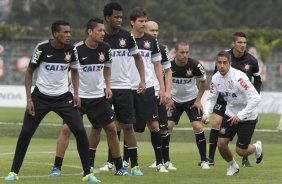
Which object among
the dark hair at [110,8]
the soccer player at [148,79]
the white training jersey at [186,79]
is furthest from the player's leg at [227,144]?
the dark hair at [110,8]

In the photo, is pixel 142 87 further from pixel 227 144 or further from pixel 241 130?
pixel 241 130

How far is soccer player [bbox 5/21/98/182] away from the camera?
1440 cm

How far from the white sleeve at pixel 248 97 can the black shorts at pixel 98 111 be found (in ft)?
6.84

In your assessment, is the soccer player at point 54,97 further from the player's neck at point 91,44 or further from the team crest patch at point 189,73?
the team crest patch at point 189,73

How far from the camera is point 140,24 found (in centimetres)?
1636

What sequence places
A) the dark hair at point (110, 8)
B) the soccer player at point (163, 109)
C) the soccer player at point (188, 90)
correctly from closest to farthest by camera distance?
the dark hair at point (110, 8)
the soccer player at point (163, 109)
the soccer player at point (188, 90)

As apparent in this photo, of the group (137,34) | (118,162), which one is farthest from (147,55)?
(118,162)

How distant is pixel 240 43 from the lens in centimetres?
1809

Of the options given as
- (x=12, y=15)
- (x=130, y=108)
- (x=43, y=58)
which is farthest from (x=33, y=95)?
(x=12, y=15)

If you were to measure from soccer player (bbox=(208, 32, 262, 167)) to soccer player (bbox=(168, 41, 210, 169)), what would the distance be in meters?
0.27

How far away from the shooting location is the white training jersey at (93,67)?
15.2 metres

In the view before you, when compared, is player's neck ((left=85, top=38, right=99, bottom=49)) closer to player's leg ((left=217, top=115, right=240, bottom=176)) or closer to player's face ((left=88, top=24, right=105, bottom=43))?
player's face ((left=88, top=24, right=105, bottom=43))

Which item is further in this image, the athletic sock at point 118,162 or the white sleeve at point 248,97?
the white sleeve at point 248,97

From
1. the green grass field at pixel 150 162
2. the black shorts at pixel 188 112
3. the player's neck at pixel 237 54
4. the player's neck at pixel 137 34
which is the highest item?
the player's neck at pixel 137 34
